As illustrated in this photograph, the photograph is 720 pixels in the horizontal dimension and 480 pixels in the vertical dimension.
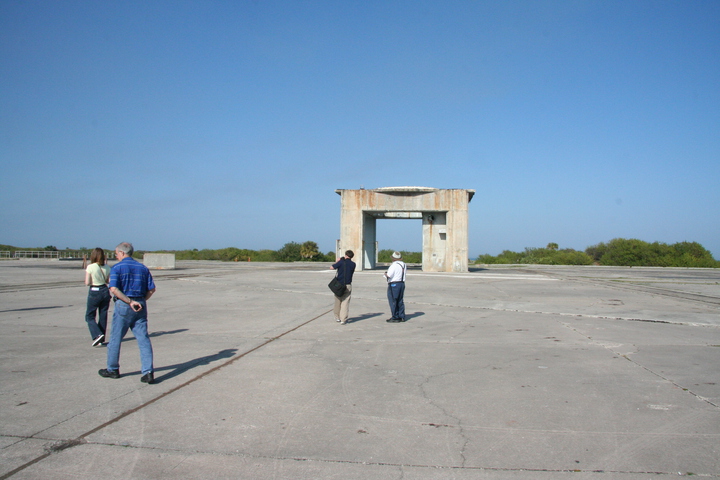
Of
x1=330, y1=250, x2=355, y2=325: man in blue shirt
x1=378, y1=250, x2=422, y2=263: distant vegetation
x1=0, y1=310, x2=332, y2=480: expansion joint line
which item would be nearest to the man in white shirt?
x1=330, y1=250, x2=355, y2=325: man in blue shirt

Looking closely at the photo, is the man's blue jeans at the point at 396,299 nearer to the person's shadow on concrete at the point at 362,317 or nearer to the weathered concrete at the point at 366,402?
the weathered concrete at the point at 366,402

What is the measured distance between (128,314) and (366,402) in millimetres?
3254

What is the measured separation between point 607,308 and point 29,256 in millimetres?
74575

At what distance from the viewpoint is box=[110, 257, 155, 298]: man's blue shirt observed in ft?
20.8

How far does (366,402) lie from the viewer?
18.2 feet

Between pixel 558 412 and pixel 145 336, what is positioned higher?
pixel 145 336

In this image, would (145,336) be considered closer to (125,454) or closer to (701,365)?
(125,454)

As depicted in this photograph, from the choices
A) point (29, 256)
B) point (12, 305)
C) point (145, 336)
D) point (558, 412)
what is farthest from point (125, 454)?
point (29, 256)

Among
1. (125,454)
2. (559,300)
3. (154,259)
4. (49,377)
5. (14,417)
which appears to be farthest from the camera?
(154,259)

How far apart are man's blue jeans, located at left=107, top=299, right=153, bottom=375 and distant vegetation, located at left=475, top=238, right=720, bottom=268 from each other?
193 ft

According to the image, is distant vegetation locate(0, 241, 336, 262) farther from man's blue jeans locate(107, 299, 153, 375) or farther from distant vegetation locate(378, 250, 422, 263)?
man's blue jeans locate(107, 299, 153, 375)

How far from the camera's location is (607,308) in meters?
14.4

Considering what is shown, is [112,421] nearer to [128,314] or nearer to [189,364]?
[128,314]

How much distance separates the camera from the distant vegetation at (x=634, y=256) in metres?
53.5
